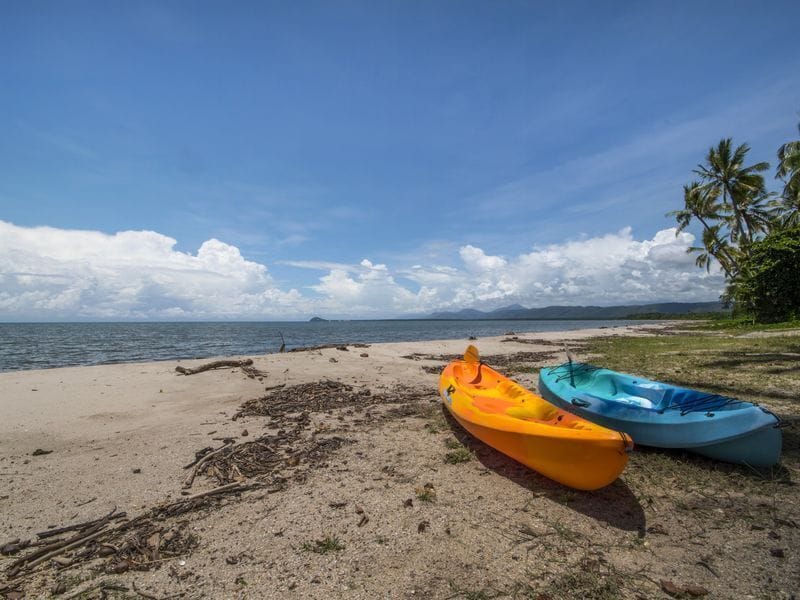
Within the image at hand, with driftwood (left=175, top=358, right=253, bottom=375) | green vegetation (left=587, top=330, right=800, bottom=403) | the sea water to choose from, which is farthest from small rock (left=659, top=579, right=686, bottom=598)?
the sea water

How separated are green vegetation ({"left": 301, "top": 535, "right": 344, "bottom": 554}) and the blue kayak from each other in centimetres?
516

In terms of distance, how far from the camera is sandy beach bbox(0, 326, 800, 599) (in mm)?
3516

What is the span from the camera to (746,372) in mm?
12391

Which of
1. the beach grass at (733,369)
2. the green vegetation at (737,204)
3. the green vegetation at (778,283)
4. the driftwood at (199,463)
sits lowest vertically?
the driftwood at (199,463)

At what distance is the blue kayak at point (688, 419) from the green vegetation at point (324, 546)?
516cm

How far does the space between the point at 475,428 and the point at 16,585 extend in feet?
18.4

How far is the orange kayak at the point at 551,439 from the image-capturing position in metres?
4.48

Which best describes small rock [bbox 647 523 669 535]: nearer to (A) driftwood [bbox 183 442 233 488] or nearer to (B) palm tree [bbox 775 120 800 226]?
(A) driftwood [bbox 183 442 233 488]

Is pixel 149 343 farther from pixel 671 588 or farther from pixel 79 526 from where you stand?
pixel 671 588

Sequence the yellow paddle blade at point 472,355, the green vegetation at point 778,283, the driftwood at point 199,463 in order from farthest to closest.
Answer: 1. the green vegetation at point 778,283
2. the yellow paddle blade at point 472,355
3. the driftwood at point 199,463

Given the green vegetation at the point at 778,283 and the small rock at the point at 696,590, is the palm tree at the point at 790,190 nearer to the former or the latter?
the green vegetation at the point at 778,283

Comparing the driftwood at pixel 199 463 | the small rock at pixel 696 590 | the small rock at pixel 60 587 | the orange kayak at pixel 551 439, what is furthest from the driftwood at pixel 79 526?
the small rock at pixel 696 590

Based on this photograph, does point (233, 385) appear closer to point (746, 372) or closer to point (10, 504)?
point (10, 504)

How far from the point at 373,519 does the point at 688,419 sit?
5.06 metres
